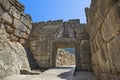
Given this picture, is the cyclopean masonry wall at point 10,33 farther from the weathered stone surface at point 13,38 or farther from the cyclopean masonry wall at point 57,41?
the cyclopean masonry wall at point 57,41

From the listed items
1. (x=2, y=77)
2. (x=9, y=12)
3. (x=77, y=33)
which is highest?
(x=9, y=12)

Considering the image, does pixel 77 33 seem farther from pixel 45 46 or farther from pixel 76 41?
pixel 45 46

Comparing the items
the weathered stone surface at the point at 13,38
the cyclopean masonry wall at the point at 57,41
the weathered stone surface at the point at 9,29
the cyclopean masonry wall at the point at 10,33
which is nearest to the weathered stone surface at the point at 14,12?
the cyclopean masonry wall at the point at 10,33

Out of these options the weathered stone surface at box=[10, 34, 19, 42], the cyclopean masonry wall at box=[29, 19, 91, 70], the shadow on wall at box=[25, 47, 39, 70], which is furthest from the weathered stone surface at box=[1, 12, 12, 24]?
the cyclopean masonry wall at box=[29, 19, 91, 70]

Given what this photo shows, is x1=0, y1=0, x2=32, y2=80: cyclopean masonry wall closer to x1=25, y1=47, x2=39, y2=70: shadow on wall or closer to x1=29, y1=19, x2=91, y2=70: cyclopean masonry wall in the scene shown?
x1=25, y1=47, x2=39, y2=70: shadow on wall

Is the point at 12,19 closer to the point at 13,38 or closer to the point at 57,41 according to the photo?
the point at 13,38

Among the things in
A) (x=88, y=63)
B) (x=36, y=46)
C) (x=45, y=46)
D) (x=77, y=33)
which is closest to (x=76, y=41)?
(x=77, y=33)

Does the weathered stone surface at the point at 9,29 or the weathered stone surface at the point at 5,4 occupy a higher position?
the weathered stone surface at the point at 5,4

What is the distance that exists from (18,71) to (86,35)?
390 centimetres

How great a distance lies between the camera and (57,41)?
6367 mm

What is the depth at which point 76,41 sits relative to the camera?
20.3 feet

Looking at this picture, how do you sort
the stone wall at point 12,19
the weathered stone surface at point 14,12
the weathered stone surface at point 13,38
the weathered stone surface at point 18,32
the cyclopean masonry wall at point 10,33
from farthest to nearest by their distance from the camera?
the weathered stone surface at point 18,32, the weathered stone surface at point 13,38, the weathered stone surface at point 14,12, the stone wall at point 12,19, the cyclopean masonry wall at point 10,33

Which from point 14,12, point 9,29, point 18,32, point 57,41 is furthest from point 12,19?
point 57,41

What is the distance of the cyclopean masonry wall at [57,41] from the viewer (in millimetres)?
5969
